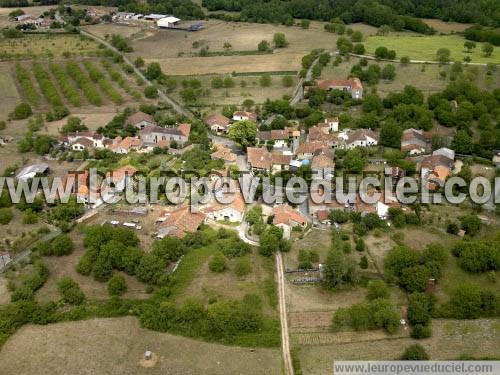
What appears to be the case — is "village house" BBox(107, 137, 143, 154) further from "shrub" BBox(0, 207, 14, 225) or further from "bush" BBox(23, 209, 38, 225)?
"shrub" BBox(0, 207, 14, 225)

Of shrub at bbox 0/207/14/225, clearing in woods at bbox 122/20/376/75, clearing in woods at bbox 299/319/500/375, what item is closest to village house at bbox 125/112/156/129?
clearing in woods at bbox 122/20/376/75

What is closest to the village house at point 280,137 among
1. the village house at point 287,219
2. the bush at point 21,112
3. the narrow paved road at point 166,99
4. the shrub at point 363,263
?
the narrow paved road at point 166,99

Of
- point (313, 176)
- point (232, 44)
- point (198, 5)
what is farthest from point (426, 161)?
point (198, 5)

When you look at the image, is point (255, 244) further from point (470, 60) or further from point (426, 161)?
point (470, 60)

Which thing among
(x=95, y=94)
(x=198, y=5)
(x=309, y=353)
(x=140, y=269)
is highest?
(x=198, y=5)

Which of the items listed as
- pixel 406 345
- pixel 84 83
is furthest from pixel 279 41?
pixel 406 345

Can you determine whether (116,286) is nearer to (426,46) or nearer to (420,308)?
(420,308)
